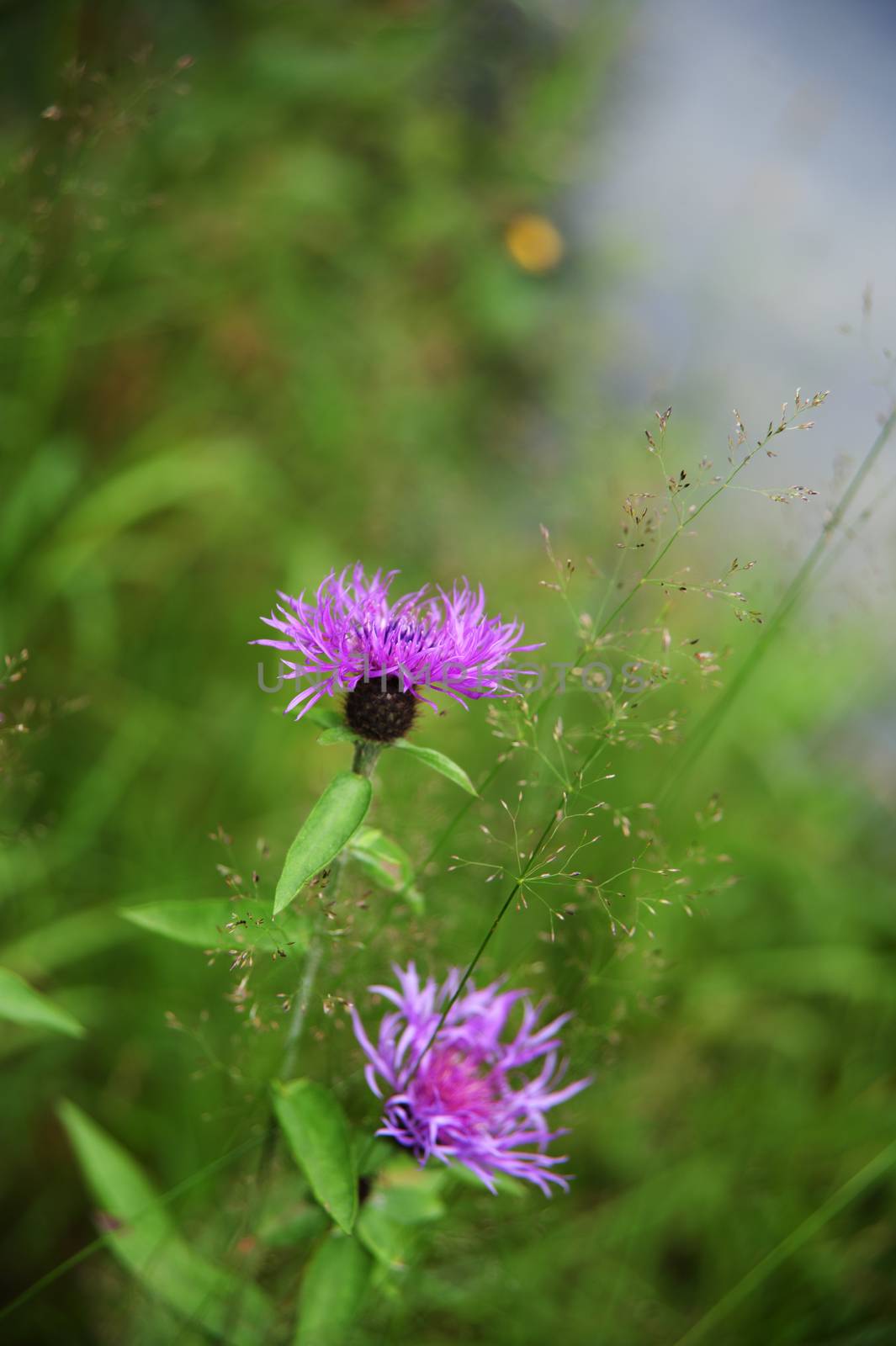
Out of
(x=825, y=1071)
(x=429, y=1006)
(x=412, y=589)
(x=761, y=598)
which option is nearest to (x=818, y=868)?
(x=825, y=1071)

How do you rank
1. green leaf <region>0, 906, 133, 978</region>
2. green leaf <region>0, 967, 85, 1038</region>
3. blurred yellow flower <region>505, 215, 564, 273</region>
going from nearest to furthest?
green leaf <region>0, 967, 85, 1038</region> → green leaf <region>0, 906, 133, 978</region> → blurred yellow flower <region>505, 215, 564, 273</region>

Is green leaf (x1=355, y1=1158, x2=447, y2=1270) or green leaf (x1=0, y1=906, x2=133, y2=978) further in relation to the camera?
green leaf (x1=0, y1=906, x2=133, y2=978)

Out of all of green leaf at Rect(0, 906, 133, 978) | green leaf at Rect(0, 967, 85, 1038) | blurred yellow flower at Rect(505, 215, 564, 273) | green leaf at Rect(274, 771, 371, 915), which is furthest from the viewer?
blurred yellow flower at Rect(505, 215, 564, 273)

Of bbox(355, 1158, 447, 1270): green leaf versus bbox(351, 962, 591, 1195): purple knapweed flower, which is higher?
bbox(351, 962, 591, 1195): purple knapweed flower

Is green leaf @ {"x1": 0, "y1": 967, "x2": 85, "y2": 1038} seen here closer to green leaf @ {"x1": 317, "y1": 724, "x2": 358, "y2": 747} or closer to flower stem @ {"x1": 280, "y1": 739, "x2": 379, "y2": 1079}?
flower stem @ {"x1": 280, "y1": 739, "x2": 379, "y2": 1079}

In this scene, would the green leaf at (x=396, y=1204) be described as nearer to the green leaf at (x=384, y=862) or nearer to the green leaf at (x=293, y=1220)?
the green leaf at (x=293, y=1220)

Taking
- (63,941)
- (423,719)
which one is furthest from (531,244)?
(63,941)

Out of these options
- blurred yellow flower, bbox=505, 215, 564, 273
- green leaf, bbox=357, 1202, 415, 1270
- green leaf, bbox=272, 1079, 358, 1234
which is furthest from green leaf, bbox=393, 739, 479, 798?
blurred yellow flower, bbox=505, 215, 564, 273

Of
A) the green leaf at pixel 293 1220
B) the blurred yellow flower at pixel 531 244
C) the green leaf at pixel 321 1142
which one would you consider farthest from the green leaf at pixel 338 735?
the blurred yellow flower at pixel 531 244
